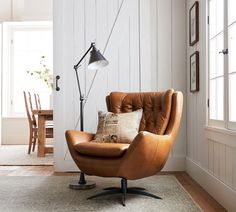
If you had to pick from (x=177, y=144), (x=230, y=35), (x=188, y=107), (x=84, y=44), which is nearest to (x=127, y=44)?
(x=84, y=44)

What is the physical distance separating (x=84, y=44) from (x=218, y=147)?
2095mm

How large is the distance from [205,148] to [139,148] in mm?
963

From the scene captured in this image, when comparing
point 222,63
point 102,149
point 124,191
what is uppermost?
point 222,63

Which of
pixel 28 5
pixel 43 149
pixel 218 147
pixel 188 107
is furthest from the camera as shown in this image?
pixel 28 5

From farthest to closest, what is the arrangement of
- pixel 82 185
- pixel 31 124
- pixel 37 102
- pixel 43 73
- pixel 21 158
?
pixel 43 73, pixel 37 102, pixel 31 124, pixel 21 158, pixel 82 185

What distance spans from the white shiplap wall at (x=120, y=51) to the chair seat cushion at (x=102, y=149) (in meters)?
1.32

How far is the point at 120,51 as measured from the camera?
412 cm

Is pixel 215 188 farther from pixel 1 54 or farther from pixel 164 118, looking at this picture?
pixel 1 54

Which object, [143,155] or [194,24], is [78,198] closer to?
[143,155]

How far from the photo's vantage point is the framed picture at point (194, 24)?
351 cm

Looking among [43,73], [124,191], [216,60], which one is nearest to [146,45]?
[216,60]

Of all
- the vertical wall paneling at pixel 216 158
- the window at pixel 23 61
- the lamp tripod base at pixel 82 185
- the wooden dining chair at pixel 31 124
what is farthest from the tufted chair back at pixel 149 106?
the window at pixel 23 61

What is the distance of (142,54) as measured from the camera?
4117 millimetres

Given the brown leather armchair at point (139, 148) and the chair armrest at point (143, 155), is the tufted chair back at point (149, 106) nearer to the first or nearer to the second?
the brown leather armchair at point (139, 148)
